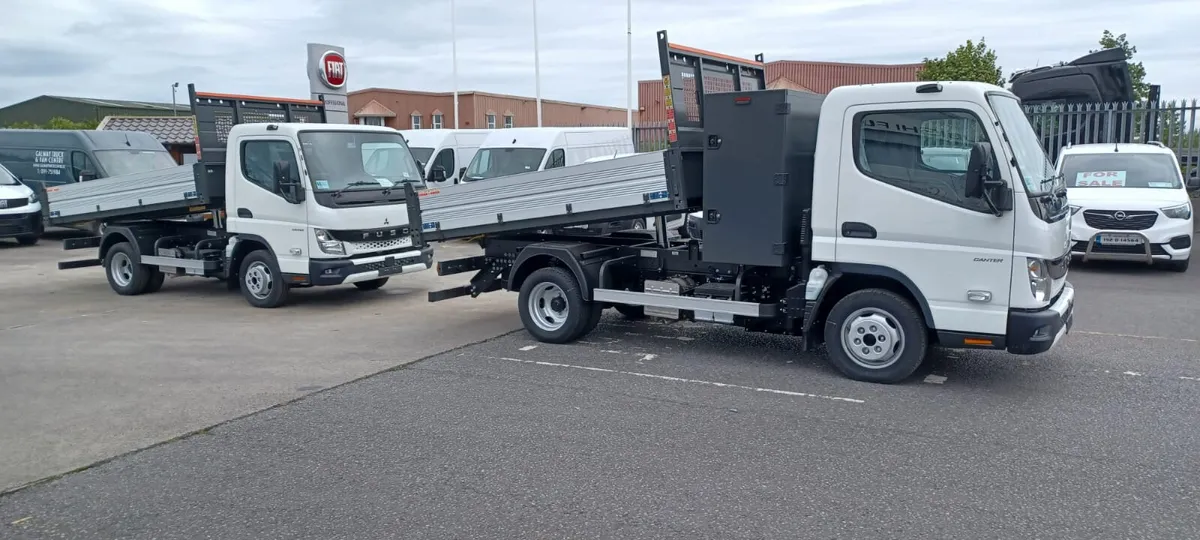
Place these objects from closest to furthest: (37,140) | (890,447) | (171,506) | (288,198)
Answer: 1. (171,506)
2. (890,447)
3. (288,198)
4. (37,140)

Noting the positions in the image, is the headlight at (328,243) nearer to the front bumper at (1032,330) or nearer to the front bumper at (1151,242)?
the front bumper at (1032,330)

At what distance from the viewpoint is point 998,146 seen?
6484 mm

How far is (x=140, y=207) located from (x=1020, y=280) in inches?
419

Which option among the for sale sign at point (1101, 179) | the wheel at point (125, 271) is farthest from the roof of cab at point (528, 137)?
the for sale sign at point (1101, 179)

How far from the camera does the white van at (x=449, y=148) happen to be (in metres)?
19.2

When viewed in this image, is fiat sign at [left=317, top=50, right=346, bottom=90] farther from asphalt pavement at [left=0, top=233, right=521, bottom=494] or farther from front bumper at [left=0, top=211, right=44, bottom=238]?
front bumper at [left=0, top=211, right=44, bottom=238]

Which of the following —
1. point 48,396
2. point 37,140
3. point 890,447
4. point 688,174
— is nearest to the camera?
point 890,447

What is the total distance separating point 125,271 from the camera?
12805 millimetres

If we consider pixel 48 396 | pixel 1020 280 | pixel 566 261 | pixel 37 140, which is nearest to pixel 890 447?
pixel 1020 280

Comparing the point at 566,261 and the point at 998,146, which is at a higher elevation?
the point at 998,146

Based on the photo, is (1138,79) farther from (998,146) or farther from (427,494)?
(427,494)

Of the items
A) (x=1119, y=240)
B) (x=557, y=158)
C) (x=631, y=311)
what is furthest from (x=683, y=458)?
(x=557, y=158)

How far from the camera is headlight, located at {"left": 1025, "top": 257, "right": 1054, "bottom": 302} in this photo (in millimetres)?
6434

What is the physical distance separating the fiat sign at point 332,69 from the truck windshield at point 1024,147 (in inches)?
545
